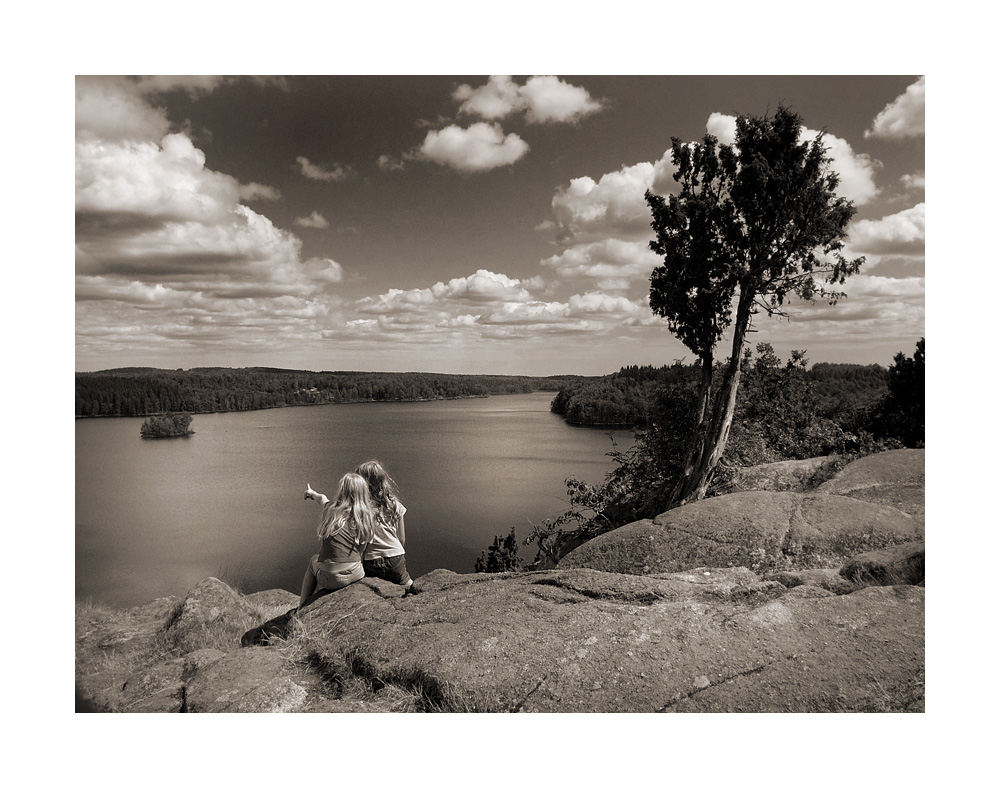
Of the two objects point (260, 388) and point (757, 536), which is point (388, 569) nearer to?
point (757, 536)

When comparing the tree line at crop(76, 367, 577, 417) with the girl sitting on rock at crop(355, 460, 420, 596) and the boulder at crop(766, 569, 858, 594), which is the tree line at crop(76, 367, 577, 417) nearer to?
the girl sitting on rock at crop(355, 460, 420, 596)

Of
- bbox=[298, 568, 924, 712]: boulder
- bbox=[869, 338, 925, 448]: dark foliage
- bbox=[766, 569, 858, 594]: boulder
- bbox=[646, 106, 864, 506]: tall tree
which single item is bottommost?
bbox=[298, 568, 924, 712]: boulder

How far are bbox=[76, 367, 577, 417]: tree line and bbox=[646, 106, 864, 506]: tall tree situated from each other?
13.2 ft

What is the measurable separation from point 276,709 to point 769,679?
2581 millimetres

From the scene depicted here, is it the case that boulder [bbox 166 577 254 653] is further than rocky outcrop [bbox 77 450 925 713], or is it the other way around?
boulder [bbox 166 577 254 653]

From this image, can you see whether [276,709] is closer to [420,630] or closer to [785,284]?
[420,630]

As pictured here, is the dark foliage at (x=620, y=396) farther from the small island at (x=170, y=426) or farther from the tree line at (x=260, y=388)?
the small island at (x=170, y=426)

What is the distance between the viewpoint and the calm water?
1627 cm

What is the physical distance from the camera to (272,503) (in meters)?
20.5

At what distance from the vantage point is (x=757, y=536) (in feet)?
14.4

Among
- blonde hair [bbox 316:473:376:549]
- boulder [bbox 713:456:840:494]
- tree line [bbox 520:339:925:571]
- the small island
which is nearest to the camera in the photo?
blonde hair [bbox 316:473:376:549]

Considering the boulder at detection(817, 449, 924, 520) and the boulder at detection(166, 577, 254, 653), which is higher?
the boulder at detection(817, 449, 924, 520)

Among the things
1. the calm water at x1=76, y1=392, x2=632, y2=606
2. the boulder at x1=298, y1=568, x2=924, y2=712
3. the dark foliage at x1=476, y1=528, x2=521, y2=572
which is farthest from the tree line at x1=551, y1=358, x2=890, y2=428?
the boulder at x1=298, y1=568, x2=924, y2=712

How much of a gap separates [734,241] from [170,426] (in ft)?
40.4
